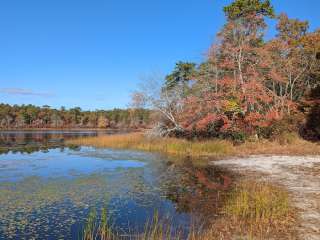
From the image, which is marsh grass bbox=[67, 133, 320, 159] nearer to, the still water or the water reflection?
the still water

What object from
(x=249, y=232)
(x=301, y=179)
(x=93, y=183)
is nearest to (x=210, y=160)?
(x=301, y=179)

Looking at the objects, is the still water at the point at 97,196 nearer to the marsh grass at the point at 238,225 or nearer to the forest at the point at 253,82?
the marsh grass at the point at 238,225

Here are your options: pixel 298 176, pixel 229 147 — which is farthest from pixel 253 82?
pixel 298 176

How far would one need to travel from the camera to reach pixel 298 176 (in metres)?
14.9

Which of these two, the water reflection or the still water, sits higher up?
the water reflection

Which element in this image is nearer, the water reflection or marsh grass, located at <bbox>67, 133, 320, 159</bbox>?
marsh grass, located at <bbox>67, 133, 320, 159</bbox>

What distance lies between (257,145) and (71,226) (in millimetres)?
18980

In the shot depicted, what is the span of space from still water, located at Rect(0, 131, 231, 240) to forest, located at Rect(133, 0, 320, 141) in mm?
8724

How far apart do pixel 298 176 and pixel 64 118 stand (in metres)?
112

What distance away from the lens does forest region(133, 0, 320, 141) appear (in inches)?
1041

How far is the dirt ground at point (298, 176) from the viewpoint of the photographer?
8383 mm

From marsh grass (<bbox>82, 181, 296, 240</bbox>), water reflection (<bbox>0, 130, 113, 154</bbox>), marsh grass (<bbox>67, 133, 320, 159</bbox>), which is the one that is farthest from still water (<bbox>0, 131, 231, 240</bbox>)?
water reflection (<bbox>0, 130, 113, 154</bbox>)

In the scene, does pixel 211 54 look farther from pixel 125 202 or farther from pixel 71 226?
pixel 71 226

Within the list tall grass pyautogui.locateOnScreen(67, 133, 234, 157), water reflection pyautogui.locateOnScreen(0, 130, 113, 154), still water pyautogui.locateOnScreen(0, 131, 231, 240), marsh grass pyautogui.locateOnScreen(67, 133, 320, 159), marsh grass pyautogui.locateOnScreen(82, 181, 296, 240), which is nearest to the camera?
marsh grass pyautogui.locateOnScreen(82, 181, 296, 240)
